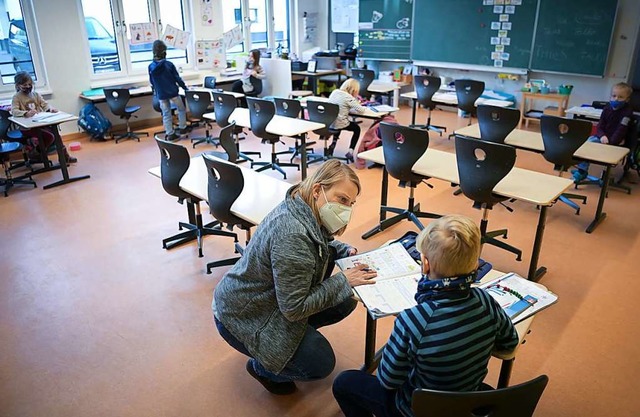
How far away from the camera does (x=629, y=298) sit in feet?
10.3

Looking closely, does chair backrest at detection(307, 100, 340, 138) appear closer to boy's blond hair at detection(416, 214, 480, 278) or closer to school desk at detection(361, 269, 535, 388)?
school desk at detection(361, 269, 535, 388)

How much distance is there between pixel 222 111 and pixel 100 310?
313 centimetres

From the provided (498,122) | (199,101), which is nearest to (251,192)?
(498,122)

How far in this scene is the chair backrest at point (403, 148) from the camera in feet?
11.8

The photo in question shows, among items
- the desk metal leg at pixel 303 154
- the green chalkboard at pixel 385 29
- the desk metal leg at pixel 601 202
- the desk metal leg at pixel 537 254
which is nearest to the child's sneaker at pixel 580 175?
the desk metal leg at pixel 601 202

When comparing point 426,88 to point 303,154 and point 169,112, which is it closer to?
point 303,154

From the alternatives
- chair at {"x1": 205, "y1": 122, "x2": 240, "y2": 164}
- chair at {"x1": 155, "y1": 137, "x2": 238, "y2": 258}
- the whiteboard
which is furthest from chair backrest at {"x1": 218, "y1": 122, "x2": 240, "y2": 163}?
the whiteboard

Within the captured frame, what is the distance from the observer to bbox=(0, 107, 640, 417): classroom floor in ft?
7.75

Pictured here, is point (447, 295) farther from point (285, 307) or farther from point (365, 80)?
point (365, 80)

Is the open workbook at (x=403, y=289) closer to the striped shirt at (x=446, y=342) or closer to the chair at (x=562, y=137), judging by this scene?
the striped shirt at (x=446, y=342)

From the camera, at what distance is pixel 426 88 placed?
6719mm

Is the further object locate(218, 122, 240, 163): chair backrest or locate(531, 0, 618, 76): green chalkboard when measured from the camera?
locate(531, 0, 618, 76): green chalkboard

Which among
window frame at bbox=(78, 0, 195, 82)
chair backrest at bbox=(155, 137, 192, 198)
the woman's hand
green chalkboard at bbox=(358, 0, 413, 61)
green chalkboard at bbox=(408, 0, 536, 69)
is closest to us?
the woman's hand

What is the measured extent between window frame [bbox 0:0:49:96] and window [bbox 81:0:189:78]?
0.70 m
